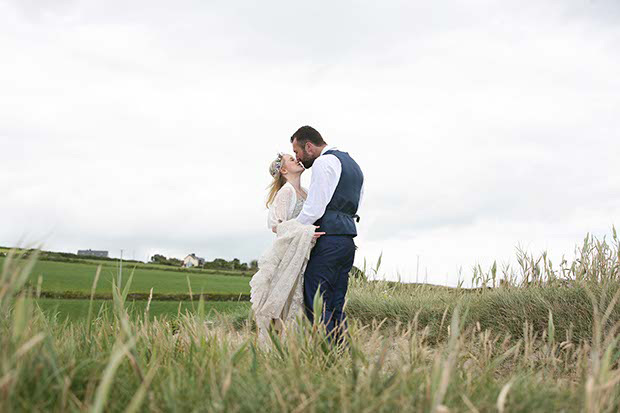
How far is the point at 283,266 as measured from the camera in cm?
506

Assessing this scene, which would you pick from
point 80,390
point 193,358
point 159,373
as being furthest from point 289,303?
point 80,390

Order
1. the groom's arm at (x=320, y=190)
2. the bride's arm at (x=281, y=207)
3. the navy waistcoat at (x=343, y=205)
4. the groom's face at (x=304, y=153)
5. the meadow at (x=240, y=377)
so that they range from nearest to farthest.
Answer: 1. the meadow at (x=240, y=377)
2. the groom's arm at (x=320, y=190)
3. the navy waistcoat at (x=343, y=205)
4. the bride's arm at (x=281, y=207)
5. the groom's face at (x=304, y=153)

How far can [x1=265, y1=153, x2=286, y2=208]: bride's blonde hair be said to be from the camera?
18.0 ft

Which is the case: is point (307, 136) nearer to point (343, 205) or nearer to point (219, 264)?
point (343, 205)

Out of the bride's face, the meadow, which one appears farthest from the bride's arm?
the meadow

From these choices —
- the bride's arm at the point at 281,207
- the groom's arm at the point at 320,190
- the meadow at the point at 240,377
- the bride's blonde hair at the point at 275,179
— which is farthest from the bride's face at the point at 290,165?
the meadow at the point at 240,377

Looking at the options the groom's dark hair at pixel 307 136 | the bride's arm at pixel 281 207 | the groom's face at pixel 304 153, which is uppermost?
the groom's dark hair at pixel 307 136

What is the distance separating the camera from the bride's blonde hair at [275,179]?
547cm

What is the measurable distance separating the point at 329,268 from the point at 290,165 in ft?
3.76

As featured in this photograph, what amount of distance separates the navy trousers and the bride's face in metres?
0.84

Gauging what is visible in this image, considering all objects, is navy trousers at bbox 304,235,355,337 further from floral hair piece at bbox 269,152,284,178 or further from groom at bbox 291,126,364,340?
floral hair piece at bbox 269,152,284,178

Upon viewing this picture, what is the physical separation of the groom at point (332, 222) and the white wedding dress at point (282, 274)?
0.31ft

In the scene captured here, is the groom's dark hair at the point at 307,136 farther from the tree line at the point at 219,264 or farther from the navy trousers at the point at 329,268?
the tree line at the point at 219,264

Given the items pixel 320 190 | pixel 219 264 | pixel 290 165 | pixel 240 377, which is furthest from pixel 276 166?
pixel 219 264
